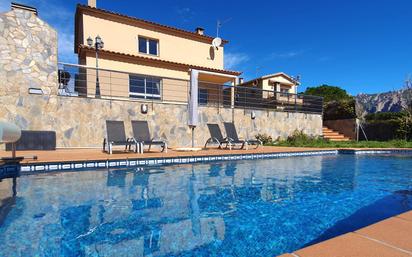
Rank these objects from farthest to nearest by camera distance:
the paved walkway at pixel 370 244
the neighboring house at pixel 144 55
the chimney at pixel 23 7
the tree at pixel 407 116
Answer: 1. the tree at pixel 407 116
2. the neighboring house at pixel 144 55
3. the chimney at pixel 23 7
4. the paved walkway at pixel 370 244

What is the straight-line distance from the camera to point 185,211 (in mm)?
3781

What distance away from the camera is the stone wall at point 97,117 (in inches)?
358

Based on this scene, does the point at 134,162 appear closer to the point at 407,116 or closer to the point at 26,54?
the point at 26,54

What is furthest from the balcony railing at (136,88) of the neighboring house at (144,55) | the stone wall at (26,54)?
the stone wall at (26,54)

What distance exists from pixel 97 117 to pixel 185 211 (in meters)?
7.70

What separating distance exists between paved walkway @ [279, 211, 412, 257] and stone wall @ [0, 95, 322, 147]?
9838 mm

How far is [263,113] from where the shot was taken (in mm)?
14594

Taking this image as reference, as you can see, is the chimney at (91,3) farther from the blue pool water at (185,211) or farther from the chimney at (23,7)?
the blue pool water at (185,211)

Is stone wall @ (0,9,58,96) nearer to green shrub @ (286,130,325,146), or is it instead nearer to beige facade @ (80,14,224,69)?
beige facade @ (80,14,224,69)

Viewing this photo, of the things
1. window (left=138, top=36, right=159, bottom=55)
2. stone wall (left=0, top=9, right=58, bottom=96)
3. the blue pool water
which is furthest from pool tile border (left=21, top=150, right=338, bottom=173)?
window (left=138, top=36, right=159, bottom=55)

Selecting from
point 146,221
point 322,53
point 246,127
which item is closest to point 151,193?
point 146,221

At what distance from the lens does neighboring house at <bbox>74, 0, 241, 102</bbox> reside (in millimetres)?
14047

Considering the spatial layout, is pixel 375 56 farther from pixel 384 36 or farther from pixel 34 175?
pixel 34 175

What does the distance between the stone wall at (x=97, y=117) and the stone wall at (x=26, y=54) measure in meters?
0.49
